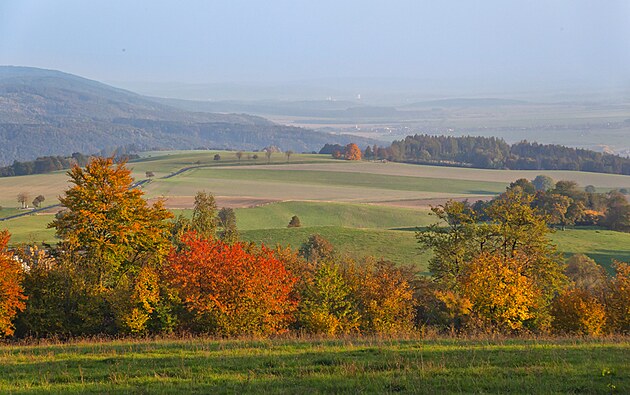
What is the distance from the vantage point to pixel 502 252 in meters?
37.3

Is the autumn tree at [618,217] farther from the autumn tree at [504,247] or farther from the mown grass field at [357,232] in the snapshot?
the autumn tree at [504,247]

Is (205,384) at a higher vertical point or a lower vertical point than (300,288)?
higher

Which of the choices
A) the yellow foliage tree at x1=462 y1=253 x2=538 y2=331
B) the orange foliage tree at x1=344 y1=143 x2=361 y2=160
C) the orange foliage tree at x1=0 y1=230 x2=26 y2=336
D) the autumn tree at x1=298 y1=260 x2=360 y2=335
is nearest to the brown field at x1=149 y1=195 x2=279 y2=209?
the autumn tree at x1=298 y1=260 x2=360 y2=335

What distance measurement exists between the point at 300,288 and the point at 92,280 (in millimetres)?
11050

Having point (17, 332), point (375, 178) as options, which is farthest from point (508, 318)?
point (375, 178)

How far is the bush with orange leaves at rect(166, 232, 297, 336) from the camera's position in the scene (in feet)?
94.9

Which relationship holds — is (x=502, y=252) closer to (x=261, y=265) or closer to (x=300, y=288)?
(x=300, y=288)

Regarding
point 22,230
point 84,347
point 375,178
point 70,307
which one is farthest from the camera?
point 375,178

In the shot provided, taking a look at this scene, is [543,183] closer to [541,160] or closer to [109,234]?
[541,160]

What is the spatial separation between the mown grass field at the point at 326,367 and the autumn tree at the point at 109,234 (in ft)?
36.5

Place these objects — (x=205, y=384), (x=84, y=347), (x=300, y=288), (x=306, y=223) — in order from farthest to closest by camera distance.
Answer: (x=306, y=223) → (x=300, y=288) → (x=84, y=347) → (x=205, y=384)

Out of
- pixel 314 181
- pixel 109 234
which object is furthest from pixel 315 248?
pixel 314 181

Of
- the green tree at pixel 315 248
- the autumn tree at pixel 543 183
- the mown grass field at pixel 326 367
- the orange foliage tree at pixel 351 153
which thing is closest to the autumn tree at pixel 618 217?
the autumn tree at pixel 543 183

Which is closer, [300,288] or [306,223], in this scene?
[300,288]
